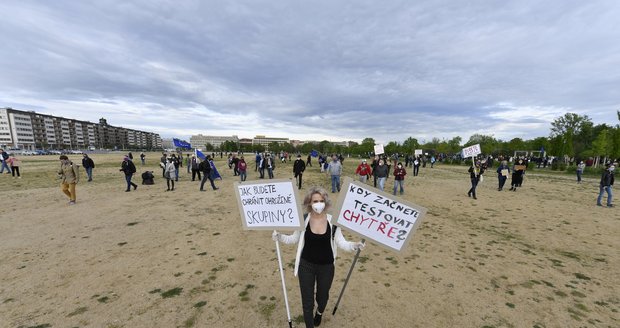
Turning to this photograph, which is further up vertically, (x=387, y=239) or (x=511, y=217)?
(x=387, y=239)

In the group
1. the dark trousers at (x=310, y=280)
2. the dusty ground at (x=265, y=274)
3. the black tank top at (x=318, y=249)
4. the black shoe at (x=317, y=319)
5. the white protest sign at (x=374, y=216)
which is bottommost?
the dusty ground at (x=265, y=274)

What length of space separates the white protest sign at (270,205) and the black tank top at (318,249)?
232 millimetres

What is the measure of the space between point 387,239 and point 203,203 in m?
9.43

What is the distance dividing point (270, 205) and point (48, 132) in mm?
179183

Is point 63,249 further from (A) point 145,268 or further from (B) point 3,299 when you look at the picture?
(A) point 145,268

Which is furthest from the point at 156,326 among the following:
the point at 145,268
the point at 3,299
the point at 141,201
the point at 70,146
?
the point at 70,146

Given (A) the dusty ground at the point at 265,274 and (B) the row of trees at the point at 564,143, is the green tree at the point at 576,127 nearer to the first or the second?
(B) the row of trees at the point at 564,143

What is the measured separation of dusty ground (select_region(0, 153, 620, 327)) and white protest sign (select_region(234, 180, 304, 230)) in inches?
58.0

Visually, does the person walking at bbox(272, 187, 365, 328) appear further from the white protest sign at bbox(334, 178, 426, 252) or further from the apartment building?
the apartment building

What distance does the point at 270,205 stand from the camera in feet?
12.2

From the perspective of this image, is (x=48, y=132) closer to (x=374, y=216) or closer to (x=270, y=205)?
(x=270, y=205)

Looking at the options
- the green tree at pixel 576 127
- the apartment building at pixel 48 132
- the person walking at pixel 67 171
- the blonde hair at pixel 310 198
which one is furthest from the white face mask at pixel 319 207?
the apartment building at pixel 48 132

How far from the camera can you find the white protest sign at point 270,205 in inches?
138

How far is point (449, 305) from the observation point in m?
4.14
